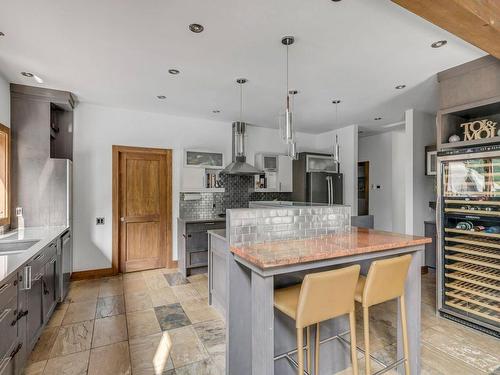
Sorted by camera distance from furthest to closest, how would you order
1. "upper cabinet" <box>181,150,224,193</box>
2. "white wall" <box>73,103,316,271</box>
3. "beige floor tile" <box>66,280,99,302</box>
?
"upper cabinet" <box>181,150,224,193</box> < "white wall" <box>73,103,316,271</box> < "beige floor tile" <box>66,280,99,302</box>

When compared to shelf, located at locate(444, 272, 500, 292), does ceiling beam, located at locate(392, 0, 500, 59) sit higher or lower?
higher

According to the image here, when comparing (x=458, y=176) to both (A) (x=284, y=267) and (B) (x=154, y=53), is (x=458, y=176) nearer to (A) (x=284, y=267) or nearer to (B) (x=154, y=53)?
(A) (x=284, y=267)

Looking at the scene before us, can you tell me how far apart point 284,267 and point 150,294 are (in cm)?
279

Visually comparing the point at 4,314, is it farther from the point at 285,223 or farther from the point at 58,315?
the point at 285,223

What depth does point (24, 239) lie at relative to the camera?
9.23 feet

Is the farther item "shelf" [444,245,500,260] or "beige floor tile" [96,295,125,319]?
"beige floor tile" [96,295,125,319]

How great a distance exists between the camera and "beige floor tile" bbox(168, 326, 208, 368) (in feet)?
7.58

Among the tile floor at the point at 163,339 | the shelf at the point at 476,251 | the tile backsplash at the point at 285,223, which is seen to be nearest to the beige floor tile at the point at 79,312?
the tile floor at the point at 163,339

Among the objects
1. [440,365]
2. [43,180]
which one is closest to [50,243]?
[43,180]

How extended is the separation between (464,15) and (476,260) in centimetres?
227

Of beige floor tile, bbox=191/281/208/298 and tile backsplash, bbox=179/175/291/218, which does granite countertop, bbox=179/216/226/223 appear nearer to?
tile backsplash, bbox=179/175/291/218

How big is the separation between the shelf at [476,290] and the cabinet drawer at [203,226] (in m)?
3.14

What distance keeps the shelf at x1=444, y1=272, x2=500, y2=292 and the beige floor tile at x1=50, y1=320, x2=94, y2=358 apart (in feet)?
12.0

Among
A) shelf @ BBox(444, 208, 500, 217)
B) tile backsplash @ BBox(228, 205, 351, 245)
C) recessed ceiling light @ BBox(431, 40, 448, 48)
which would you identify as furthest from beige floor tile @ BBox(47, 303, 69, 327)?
recessed ceiling light @ BBox(431, 40, 448, 48)
